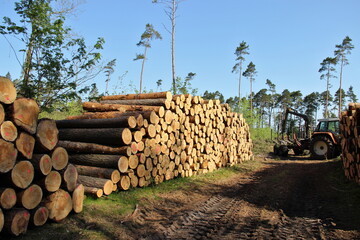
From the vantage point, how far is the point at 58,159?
4.57 meters

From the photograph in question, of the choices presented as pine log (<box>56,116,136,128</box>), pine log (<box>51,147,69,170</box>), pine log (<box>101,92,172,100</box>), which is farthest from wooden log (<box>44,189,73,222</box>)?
pine log (<box>101,92,172,100</box>)

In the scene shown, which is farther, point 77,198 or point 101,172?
point 101,172

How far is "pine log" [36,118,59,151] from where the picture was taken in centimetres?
425

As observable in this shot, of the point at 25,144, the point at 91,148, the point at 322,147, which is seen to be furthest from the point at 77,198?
the point at 322,147

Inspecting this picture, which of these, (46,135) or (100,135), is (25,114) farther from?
(100,135)

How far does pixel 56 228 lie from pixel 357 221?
5.17 m

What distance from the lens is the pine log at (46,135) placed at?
4.25 m

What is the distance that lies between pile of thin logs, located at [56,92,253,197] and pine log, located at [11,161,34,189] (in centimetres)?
201

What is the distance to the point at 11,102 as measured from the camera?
3.76 meters

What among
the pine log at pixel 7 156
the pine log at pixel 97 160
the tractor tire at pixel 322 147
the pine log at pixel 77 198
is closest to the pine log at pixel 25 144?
the pine log at pixel 7 156

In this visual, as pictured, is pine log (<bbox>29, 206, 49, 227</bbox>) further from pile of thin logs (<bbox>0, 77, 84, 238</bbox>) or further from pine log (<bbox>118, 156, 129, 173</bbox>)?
pine log (<bbox>118, 156, 129, 173</bbox>)

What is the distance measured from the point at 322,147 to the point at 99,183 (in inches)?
530

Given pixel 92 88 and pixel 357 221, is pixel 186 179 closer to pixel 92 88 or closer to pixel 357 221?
pixel 92 88

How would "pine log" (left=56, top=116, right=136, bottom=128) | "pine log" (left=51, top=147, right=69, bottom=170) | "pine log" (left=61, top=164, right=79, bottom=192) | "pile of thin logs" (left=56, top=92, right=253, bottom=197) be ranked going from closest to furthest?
1. "pine log" (left=51, top=147, right=69, bottom=170)
2. "pine log" (left=61, top=164, right=79, bottom=192)
3. "pile of thin logs" (left=56, top=92, right=253, bottom=197)
4. "pine log" (left=56, top=116, right=136, bottom=128)
